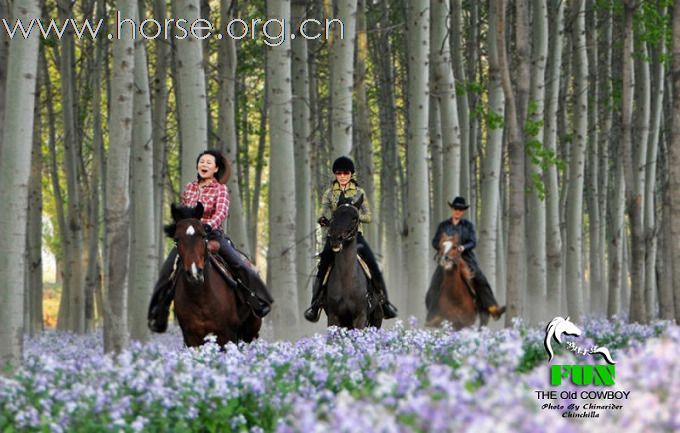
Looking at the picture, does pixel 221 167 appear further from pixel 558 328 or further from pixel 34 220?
pixel 34 220

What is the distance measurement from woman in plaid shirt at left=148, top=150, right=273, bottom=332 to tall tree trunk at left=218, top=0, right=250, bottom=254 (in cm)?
711

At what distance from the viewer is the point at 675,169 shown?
14.1 meters

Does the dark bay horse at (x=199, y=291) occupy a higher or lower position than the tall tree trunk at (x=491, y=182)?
lower

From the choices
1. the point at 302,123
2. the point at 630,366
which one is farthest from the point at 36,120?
the point at 630,366

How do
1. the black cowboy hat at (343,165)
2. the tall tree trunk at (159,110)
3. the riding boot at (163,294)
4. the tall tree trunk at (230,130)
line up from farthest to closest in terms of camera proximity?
the tall tree trunk at (159,110), the tall tree trunk at (230,130), the black cowboy hat at (343,165), the riding boot at (163,294)

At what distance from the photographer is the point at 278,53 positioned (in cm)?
1638

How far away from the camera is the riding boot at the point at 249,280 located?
12.4 metres

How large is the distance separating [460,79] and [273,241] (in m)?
10.1

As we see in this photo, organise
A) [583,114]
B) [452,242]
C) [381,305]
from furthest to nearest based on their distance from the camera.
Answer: [583,114] < [452,242] < [381,305]

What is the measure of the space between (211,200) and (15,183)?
2080 mm

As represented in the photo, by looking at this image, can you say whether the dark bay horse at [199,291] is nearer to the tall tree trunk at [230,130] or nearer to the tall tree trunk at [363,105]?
the tall tree trunk at [230,130]

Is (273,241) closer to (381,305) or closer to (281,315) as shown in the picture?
(281,315)

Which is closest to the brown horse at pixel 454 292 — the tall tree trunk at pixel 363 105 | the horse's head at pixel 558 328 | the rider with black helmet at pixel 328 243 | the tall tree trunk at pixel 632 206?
the tall tree trunk at pixel 632 206

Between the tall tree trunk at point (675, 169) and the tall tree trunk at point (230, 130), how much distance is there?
8.14 m
